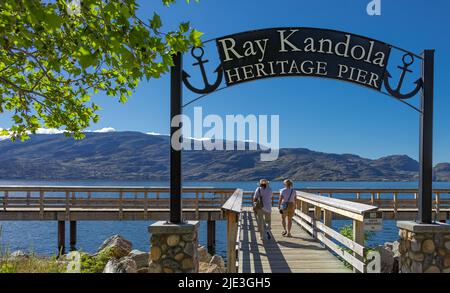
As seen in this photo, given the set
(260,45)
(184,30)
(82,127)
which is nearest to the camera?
(184,30)

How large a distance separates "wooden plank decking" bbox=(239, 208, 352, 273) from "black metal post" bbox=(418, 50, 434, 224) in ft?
6.62

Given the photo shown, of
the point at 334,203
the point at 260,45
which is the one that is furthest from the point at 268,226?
the point at 260,45

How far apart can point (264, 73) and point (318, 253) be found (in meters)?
4.40

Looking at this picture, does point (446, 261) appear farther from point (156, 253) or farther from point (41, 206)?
point (41, 206)

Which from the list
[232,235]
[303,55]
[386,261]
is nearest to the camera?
[232,235]

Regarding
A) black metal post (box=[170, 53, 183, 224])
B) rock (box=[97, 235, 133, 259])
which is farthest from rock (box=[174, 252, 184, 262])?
rock (box=[97, 235, 133, 259])

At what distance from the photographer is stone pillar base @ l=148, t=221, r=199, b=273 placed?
248 inches

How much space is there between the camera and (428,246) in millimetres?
6633

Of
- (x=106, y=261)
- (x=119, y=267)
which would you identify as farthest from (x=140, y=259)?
(x=119, y=267)

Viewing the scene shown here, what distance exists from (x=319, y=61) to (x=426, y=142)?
276cm

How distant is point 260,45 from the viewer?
739cm

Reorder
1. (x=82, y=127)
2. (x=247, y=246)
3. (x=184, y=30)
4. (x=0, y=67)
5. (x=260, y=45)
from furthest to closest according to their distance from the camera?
(x=82, y=127)
(x=247, y=246)
(x=0, y=67)
(x=260, y=45)
(x=184, y=30)
